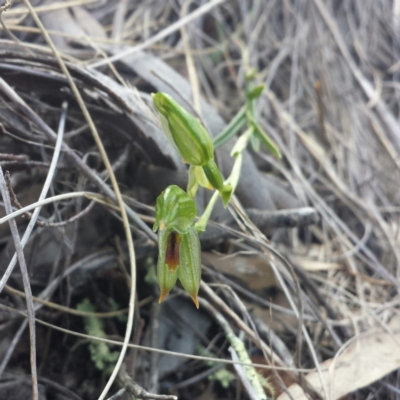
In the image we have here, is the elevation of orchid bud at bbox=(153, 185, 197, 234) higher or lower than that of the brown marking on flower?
higher

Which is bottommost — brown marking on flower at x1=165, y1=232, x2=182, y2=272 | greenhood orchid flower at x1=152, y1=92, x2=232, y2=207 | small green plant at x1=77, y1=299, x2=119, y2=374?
small green plant at x1=77, y1=299, x2=119, y2=374

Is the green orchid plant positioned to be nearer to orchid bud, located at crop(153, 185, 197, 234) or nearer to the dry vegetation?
orchid bud, located at crop(153, 185, 197, 234)

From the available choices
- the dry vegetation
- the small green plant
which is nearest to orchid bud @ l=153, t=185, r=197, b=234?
the dry vegetation

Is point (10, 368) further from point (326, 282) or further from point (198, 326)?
point (326, 282)

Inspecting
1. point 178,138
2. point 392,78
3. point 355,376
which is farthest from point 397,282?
point 392,78

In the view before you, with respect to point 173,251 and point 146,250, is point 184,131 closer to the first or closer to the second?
point 173,251

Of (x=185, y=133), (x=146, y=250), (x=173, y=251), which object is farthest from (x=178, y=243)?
(x=146, y=250)

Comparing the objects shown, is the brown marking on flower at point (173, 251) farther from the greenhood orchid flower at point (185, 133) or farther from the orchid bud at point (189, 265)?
the greenhood orchid flower at point (185, 133)
